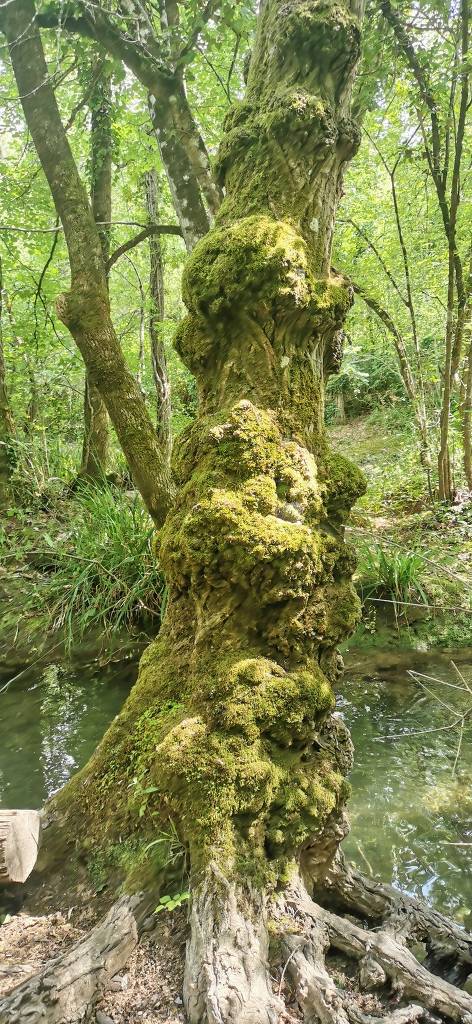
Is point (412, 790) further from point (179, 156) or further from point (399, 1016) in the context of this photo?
point (179, 156)

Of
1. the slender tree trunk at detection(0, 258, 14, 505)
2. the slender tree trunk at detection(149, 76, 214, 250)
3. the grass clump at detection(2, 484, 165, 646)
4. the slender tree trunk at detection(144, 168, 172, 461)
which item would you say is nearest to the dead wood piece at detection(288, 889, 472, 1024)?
the grass clump at detection(2, 484, 165, 646)

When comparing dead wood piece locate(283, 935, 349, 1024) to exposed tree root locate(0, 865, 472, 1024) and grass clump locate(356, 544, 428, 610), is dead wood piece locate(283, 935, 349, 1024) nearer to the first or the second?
exposed tree root locate(0, 865, 472, 1024)

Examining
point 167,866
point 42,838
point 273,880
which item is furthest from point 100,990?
point 42,838

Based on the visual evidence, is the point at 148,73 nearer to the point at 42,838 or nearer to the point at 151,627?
the point at 151,627

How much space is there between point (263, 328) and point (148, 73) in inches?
103

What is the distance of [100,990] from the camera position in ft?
4.20

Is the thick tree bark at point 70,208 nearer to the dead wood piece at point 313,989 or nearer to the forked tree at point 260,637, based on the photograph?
the forked tree at point 260,637

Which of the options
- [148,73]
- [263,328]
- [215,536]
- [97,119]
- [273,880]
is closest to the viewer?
[273,880]

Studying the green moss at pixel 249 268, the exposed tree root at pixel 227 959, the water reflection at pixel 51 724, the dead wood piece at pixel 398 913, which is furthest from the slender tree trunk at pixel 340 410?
the exposed tree root at pixel 227 959

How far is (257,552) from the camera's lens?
1.76 meters

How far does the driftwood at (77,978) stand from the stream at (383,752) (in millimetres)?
997

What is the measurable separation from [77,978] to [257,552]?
3.78 feet

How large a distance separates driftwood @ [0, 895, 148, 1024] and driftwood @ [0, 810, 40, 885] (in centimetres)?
37

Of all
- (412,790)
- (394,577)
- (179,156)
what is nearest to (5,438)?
(179,156)
